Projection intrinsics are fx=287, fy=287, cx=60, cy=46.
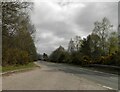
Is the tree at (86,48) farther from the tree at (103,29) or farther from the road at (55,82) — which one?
the road at (55,82)

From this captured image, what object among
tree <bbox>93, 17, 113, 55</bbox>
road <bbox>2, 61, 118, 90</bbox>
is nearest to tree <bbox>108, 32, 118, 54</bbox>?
tree <bbox>93, 17, 113, 55</bbox>

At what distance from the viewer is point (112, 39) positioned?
2815 inches

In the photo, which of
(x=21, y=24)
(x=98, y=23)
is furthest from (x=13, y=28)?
(x=98, y=23)

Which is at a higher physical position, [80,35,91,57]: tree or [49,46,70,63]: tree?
[80,35,91,57]: tree

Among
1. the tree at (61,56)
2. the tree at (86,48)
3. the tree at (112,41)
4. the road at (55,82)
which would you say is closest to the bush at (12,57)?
the road at (55,82)

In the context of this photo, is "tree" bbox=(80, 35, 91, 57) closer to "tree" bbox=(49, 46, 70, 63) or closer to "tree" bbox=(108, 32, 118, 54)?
"tree" bbox=(108, 32, 118, 54)

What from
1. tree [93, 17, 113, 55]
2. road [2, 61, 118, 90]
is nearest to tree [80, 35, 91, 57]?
tree [93, 17, 113, 55]

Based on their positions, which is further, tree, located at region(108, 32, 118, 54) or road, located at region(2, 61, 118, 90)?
tree, located at region(108, 32, 118, 54)

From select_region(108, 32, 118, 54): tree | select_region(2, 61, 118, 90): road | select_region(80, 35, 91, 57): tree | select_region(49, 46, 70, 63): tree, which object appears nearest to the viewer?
select_region(2, 61, 118, 90): road

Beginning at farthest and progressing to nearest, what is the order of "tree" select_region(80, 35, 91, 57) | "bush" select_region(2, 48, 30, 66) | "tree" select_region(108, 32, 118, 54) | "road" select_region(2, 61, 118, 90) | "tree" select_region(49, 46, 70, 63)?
"tree" select_region(49, 46, 70, 63), "tree" select_region(80, 35, 91, 57), "tree" select_region(108, 32, 118, 54), "bush" select_region(2, 48, 30, 66), "road" select_region(2, 61, 118, 90)

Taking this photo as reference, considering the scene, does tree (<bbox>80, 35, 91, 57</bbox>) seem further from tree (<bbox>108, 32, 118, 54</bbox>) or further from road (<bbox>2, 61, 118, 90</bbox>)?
road (<bbox>2, 61, 118, 90</bbox>)

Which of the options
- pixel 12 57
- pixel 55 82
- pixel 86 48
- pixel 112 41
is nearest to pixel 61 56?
pixel 86 48

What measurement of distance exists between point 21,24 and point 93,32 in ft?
140

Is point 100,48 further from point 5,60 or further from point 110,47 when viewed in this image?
point 5,60
